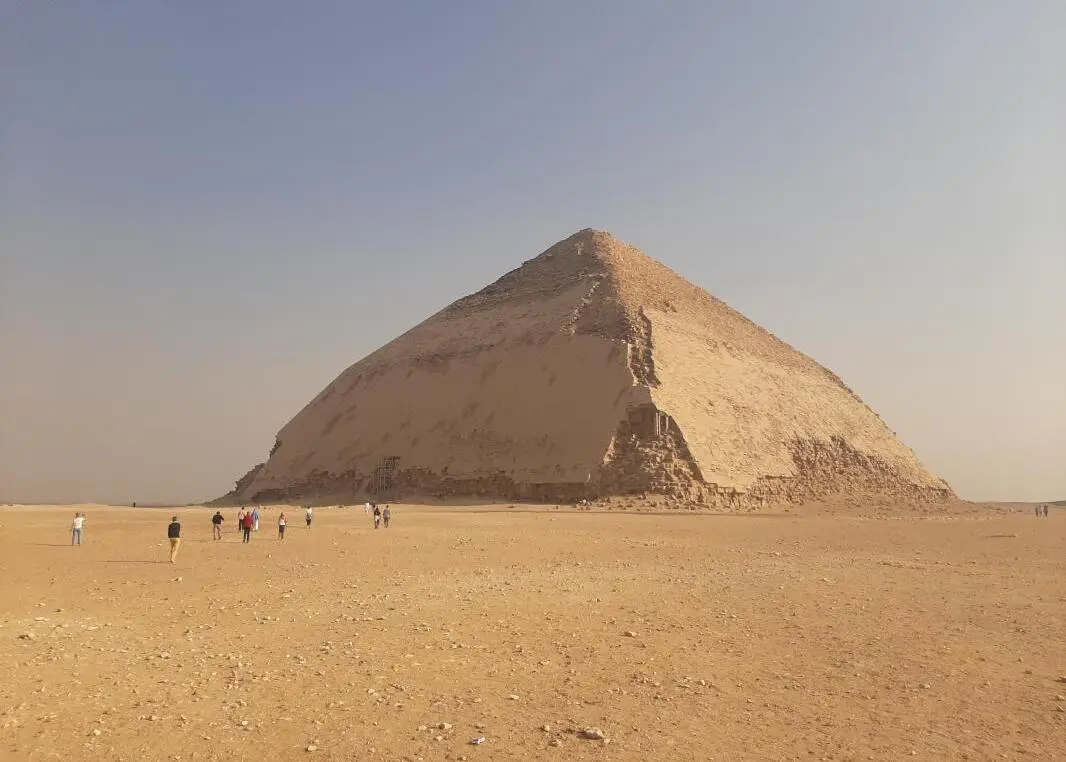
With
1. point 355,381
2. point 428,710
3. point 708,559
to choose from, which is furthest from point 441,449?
point 428,710

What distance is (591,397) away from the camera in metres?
35.6

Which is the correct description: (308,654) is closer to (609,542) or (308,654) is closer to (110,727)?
(110,727)

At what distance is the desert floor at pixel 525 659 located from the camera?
200 inches

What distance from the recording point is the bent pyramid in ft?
110

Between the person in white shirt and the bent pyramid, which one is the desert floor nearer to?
the person in white shirt

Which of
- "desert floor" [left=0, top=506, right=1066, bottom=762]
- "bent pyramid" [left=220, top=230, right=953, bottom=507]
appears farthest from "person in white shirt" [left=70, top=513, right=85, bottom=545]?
"bent pyramid" [left=220, top=230, right=953, bottom=507]

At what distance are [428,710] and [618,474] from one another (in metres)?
26.8

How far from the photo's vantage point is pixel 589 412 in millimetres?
34938

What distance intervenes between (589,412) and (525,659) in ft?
92.3

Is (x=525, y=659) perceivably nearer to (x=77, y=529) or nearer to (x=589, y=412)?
(x=77, y=529)

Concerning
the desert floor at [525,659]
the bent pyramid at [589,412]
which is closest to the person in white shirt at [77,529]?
the desert floor at [525,659]

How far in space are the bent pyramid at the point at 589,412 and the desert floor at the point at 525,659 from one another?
18943mm

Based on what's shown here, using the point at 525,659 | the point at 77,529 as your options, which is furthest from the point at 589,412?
the point at 525,659

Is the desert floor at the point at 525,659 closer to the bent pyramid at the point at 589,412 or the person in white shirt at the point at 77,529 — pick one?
the person in white shirt at the point at 77,529
